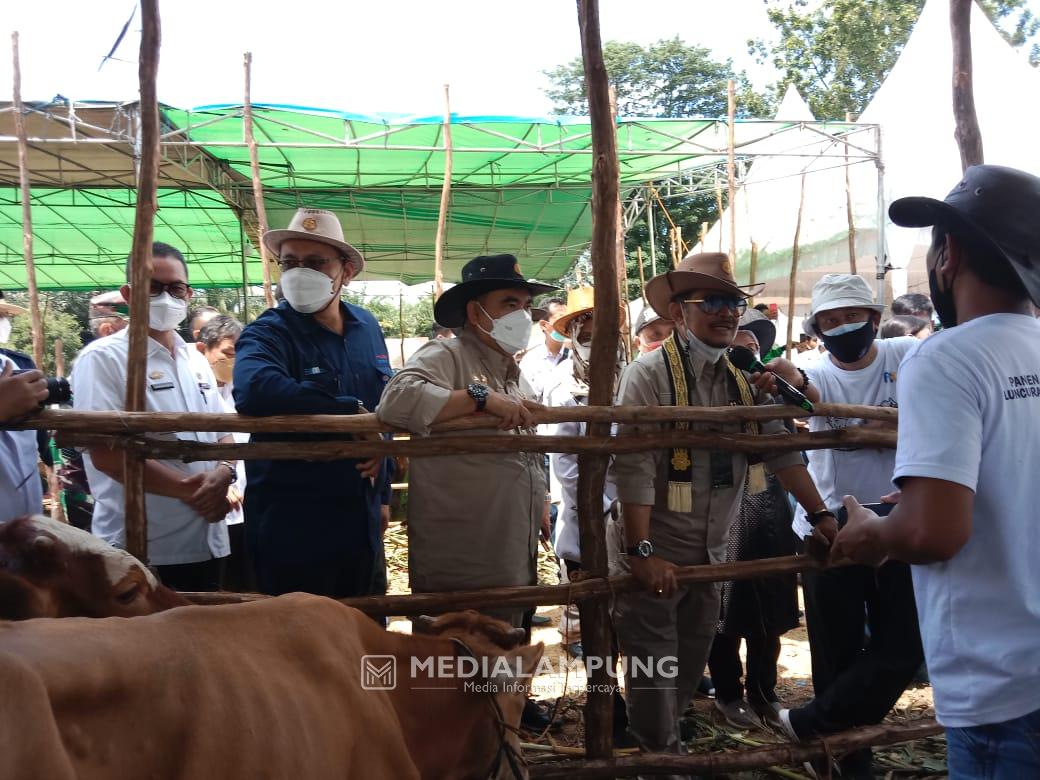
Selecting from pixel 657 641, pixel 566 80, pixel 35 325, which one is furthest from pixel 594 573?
pixel 566 80

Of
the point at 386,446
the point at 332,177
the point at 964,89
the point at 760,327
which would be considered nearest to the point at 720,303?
the point at 386,446

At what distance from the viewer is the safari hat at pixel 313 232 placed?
133 inches

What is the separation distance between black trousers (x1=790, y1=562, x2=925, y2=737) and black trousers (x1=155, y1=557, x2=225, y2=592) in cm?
254

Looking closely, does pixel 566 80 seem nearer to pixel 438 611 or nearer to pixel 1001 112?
pixel 1001 112

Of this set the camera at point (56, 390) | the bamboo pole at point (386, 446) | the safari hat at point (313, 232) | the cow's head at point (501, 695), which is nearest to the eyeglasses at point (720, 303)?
the bamboo pole at point (386, 446)

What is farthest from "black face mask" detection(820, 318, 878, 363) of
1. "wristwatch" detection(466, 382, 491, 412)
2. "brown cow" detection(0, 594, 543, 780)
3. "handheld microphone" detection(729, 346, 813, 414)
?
"brown cow" detection(0, 594, 543, 780)

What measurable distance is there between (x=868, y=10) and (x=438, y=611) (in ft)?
102

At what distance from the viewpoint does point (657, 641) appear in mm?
3162

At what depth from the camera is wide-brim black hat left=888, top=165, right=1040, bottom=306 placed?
1.69 m

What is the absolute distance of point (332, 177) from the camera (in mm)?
12172

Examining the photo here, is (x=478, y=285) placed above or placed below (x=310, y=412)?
above

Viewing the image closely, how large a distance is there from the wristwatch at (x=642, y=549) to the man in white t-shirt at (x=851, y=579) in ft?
2.68

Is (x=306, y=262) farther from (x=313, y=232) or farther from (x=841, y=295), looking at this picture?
(x=841, y=295)

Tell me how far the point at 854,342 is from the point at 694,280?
108cm
